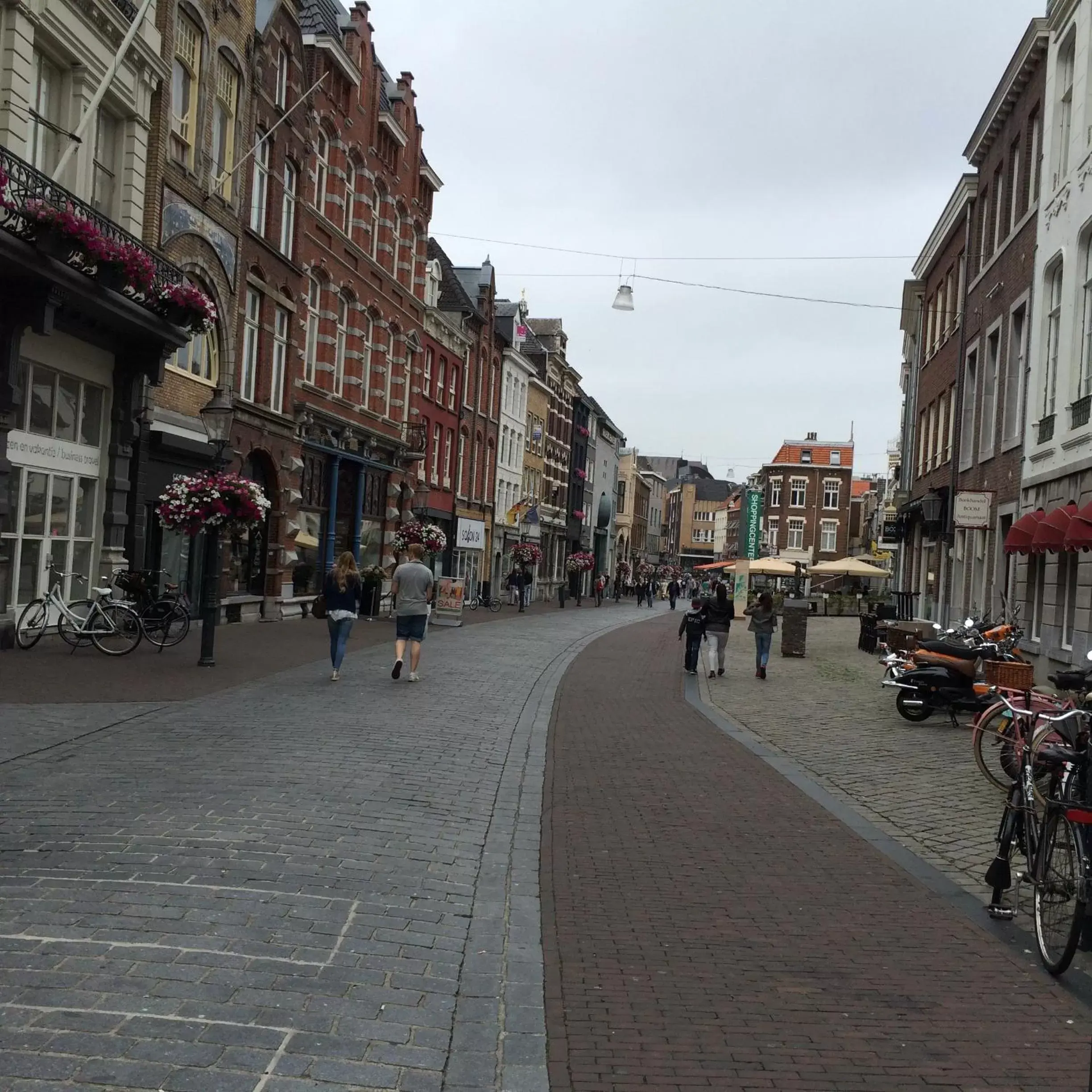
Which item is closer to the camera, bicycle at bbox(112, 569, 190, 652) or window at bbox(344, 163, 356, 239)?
bicycle at bbox(112, 569, 190, 652)

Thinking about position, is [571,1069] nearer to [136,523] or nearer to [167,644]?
[167,644]

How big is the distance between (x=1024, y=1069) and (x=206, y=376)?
21.6m

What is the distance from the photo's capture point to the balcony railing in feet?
45.4

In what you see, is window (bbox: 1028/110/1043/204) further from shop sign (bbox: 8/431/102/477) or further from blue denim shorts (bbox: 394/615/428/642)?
shop sign (bbox: 8/431/102/477)

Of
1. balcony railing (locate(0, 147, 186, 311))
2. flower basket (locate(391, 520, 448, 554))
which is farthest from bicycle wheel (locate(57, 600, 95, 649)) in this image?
flower basket (locate(391, 520, 448, 554))

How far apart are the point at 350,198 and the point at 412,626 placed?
808 inches

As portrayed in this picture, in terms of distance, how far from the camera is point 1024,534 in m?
16.9

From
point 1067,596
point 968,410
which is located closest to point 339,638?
point 1067,596

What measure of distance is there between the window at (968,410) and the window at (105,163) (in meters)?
16.9

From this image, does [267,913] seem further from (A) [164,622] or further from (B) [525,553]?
(B) [525,553]

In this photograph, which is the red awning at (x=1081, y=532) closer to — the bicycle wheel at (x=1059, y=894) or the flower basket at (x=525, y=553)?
the bicycle wheel at (x=1059, y=894)

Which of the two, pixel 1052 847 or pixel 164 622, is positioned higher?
pixel 1052 847

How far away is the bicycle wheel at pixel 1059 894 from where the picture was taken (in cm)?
489

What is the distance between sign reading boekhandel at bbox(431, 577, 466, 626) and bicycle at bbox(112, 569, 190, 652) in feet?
36.3
